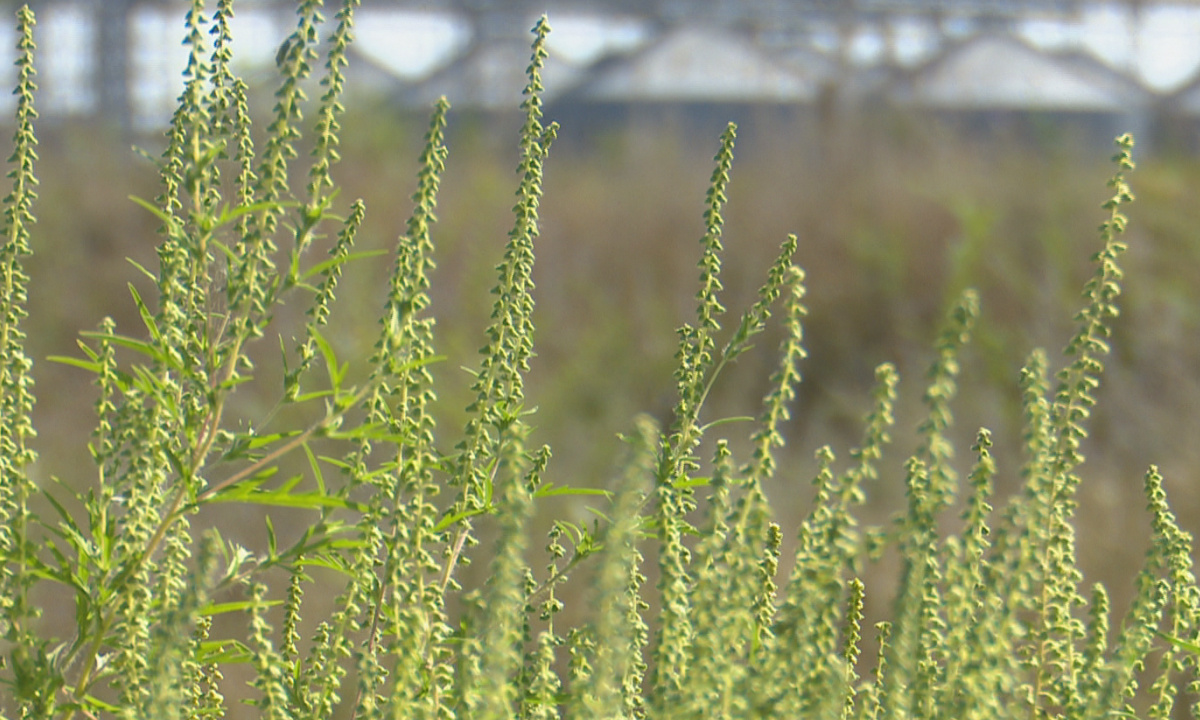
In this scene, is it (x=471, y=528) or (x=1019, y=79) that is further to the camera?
(x=1019, y=79)

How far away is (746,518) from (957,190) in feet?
27.0

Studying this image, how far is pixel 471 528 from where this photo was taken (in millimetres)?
938

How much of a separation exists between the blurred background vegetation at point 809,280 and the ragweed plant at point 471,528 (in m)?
3.59

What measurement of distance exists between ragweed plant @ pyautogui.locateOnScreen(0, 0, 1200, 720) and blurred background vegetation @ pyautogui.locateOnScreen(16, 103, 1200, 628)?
3.59m

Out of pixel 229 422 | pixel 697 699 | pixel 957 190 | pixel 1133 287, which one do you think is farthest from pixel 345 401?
pixel 957 190

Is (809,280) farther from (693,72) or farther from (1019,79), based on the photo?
(1019,79)

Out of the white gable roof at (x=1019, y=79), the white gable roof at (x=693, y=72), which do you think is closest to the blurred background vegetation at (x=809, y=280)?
the white gable roof at (x=1019, y=79)

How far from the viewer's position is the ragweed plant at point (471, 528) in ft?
2.49

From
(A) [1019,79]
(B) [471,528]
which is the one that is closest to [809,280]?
(A) [1019,79]

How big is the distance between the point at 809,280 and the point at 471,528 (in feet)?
24.3

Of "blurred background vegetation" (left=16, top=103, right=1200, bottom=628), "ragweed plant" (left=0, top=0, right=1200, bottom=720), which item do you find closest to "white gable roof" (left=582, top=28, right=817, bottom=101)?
"blurred background vegetation" (left=16, top=103, right=1200, bottom=628)

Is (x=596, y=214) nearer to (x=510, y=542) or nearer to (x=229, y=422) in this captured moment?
(x=229, y=422)

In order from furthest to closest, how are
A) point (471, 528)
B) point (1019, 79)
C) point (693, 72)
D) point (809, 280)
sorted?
point (693, 72)
point (1019, 79)
point (809, 280)
point (471, 528)

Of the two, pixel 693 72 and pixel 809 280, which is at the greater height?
pixel 693 72
